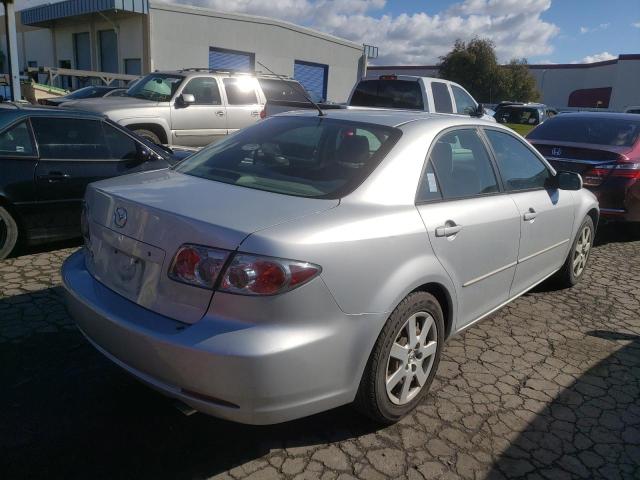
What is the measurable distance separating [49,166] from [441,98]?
6.85 meters

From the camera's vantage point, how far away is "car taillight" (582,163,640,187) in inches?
259

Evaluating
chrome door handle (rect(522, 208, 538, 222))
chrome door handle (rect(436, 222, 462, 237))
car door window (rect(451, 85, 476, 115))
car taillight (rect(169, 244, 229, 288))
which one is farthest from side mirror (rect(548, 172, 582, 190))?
car door window (rect(451, 85, 476, 115))

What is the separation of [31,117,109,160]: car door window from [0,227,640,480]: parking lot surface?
1.75m

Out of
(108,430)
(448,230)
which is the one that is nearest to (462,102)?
(448,230)

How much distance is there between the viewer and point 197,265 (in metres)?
2.27

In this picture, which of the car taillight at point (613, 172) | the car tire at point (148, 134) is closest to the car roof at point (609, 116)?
the car taillight at point (613, 172)

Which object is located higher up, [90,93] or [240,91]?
[240,91]

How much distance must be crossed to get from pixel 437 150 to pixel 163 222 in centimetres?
163

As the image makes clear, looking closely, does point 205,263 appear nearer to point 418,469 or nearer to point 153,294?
point 153,294

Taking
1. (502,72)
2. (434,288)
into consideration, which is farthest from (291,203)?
(502,72)

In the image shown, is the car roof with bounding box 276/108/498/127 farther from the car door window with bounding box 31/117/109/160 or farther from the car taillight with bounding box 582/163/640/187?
the car taillight with bounding box 582/163/640/187

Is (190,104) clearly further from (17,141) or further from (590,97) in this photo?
(590,97)

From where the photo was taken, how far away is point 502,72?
4503 centimetres

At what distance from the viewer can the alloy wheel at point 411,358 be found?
276 cm
